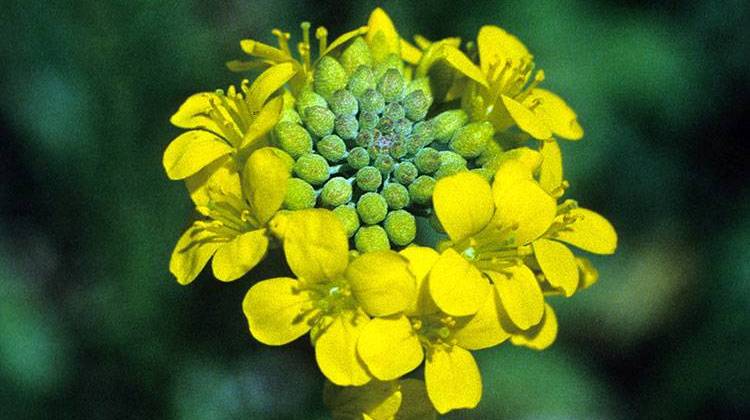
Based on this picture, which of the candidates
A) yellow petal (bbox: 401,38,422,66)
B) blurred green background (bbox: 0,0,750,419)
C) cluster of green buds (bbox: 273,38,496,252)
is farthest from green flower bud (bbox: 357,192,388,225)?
blurred green background (bbox: 0,0,750,419)

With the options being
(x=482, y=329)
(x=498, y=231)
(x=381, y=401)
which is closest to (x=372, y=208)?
(x=498, y=231)

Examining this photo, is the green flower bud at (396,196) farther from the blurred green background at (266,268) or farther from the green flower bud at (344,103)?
the blurred green background at (266,268)

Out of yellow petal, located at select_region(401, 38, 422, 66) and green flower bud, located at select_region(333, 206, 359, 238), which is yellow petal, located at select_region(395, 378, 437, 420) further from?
yellow petal, located at select_region(401, 38, 422, 66)

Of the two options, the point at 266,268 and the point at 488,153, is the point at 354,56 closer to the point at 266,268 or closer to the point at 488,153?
the point at 488,153

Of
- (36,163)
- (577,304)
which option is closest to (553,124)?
(577,304)

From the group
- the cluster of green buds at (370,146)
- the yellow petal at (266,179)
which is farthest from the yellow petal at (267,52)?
the yellow petal at (266,179)
